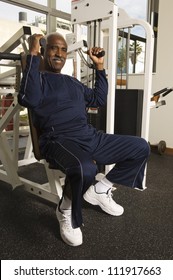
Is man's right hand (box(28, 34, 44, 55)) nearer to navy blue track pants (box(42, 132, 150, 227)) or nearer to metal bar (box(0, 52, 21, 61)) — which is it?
metal bar (box(0, 52, 21, 61))

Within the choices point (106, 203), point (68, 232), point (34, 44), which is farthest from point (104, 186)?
point (34, 44)

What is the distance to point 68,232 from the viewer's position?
144cm

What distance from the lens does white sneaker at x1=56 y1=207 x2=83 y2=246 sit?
142 centimetres

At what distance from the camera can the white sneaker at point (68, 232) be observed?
4.65 ft

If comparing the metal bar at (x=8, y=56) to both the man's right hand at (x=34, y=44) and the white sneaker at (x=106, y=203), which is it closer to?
the man's right hand at (x=34, y=44)

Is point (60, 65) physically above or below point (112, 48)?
below

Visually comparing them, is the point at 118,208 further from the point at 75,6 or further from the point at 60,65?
the point at 75,6

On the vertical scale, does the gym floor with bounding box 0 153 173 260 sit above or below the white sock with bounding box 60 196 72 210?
below

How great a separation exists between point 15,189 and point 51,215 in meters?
0.59

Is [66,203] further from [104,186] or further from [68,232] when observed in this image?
[104,186]

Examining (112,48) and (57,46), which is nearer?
(57,46)

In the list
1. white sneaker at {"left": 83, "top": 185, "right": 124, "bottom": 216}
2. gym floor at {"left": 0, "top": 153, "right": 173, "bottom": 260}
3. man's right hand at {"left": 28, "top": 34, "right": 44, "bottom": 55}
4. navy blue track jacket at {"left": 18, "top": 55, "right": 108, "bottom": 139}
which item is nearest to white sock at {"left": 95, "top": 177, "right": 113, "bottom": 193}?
white sneaker at {"left": 83, "top": 185, "right": 124, "bottom": 216}

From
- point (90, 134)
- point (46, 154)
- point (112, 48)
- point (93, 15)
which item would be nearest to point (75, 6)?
point (93, 15)

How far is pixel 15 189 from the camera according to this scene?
2242 millimetres
